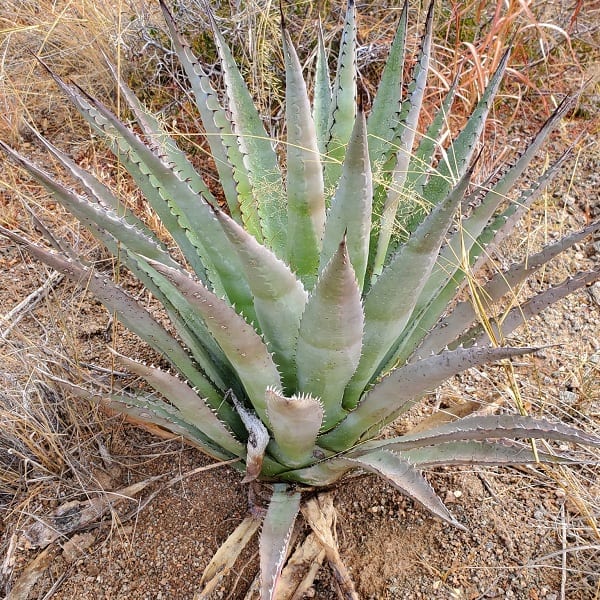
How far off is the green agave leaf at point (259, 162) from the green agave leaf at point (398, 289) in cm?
38

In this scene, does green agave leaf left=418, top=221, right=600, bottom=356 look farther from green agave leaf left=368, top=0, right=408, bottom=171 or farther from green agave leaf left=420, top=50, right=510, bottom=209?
green agave leaf left=368, top=0, right=408, bottom=171

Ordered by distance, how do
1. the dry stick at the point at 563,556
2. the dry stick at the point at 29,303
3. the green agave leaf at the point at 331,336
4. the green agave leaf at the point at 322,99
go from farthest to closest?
the dry stick at the point at 29,303, the green agave leaf at the point at 322,99, the dry stick at the point at 563,556, the green agave leaf at the point at 331,336

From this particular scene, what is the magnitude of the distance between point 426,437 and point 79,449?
973 mm

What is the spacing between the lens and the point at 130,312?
1.31 m

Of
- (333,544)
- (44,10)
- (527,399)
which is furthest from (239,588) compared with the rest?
(44,10)

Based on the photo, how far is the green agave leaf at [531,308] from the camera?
3.90 ft

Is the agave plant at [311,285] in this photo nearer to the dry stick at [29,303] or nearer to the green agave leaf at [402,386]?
the green agave leaf at [402,386]

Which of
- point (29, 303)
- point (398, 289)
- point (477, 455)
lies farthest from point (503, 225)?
point (29, 303)

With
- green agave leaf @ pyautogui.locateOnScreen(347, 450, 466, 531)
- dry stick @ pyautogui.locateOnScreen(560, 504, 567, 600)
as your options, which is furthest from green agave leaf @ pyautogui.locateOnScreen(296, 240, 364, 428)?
dry stick @ pyautogui.locateOnScreen(560, 504, 567, 600)

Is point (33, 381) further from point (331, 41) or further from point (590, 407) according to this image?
point (331, 41)

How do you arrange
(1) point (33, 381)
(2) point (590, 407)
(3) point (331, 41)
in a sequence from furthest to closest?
(3) point (331, 41) → (2) point (590, 407) → (1) point (33, 381)

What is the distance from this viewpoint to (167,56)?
287 cm

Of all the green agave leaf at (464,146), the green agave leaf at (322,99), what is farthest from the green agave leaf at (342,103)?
the green agave leaf at (464,146)

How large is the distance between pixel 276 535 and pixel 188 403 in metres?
0.32
